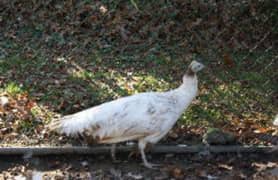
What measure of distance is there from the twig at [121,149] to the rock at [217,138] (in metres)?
0.09

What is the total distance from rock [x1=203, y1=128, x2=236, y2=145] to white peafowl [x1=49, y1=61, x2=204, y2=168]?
629mm

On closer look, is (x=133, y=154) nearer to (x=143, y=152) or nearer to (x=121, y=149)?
(x=121, y=149)

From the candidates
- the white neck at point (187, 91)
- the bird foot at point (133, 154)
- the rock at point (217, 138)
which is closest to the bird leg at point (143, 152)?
the bird foot at point (133, 154)

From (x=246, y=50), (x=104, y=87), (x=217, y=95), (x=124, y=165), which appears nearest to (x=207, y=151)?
(x=124, y=165)

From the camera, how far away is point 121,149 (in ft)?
20.1

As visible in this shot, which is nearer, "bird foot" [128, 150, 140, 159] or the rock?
"bird foot" [128, 150, 140, 159]

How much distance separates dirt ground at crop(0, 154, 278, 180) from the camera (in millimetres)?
5742

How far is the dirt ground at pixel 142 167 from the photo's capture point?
18.8 feet

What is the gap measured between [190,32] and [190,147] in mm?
4226

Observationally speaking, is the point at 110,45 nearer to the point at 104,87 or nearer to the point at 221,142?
the point at 104,87

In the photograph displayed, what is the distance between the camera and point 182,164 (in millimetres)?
6023

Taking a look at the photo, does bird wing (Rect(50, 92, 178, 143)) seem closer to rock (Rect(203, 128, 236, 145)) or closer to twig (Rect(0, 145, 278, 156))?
twig (Rect(0, 145, 278, 156))

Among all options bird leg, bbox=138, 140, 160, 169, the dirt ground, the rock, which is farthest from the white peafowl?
the rock

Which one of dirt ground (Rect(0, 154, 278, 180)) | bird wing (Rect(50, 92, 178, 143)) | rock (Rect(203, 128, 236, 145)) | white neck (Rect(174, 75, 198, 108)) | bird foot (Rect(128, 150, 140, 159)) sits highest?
white neck (Rect(174, 75, 198, 108))
